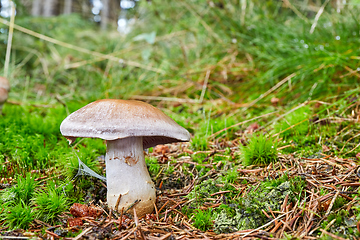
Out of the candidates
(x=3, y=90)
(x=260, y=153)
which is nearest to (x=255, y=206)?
(x=260, y=153)

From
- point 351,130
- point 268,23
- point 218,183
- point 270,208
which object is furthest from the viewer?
point 268,23

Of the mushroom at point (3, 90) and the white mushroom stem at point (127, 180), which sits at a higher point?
the mushroom at point (3, 90)

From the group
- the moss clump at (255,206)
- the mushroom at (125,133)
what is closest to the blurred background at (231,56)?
the moss clump at (255,206)

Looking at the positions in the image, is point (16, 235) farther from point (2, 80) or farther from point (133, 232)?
point (2, 80)

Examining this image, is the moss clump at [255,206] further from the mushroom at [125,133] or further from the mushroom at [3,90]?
the mushroom at [3,90]

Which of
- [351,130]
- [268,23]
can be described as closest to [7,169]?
[351,130]

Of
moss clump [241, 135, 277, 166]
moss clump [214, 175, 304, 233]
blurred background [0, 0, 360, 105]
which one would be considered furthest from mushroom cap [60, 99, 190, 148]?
blurred background [0, 0, 360, 105]

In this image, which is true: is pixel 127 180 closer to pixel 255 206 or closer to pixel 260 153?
pixel 255 206

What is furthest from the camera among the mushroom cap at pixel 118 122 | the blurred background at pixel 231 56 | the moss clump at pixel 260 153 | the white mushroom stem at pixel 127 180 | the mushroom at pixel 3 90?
the blurred background at pixel 231 56
